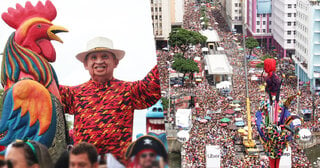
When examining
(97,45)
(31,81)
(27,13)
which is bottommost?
(31,81)

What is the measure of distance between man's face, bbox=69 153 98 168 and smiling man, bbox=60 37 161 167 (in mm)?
297

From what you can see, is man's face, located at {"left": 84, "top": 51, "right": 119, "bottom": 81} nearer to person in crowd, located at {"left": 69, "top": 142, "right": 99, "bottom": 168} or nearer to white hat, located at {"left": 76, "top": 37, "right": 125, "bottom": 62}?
white hat, located at {"left": 76, "top": 37, "right": 125, "bottom": 62}

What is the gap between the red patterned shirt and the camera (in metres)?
3.77

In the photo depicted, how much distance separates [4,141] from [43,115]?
0.92 ft

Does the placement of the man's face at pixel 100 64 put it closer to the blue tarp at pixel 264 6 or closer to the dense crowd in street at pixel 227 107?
the dense crowd in street at pixel 227 107

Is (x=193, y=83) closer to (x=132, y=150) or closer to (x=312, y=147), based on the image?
(x=312, y=147)

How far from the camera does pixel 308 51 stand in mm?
44219

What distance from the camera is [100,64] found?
12.5ft

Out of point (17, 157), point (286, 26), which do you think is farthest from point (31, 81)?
point (286, 26)

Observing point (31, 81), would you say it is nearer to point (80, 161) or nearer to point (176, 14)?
point (80, 161)

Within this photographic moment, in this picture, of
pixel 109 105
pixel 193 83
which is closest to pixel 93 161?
pixel 109 105

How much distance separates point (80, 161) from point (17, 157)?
36 centimetres

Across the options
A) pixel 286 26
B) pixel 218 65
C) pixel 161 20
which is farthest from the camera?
pixel 161 20

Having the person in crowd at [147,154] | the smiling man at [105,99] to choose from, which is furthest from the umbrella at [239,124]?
the person in crowd at [147,154]
